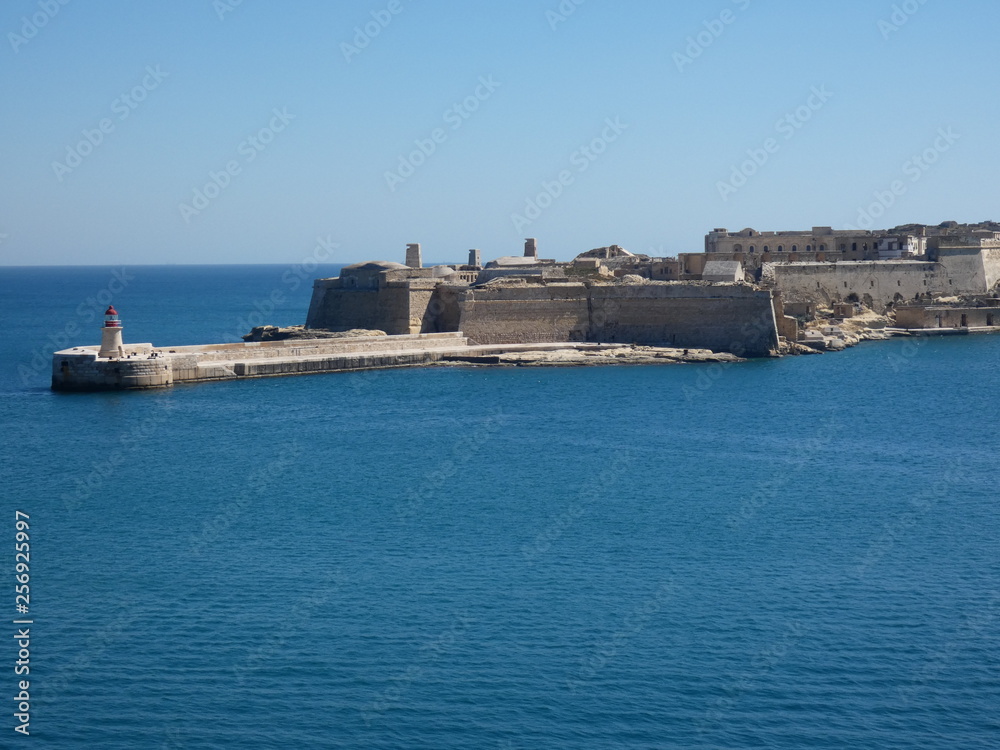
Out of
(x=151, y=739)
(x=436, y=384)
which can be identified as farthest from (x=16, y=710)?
(x=436, y=384)

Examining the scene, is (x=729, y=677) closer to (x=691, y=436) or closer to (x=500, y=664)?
(x=500, y=664)

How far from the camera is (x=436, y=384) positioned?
24781 mm

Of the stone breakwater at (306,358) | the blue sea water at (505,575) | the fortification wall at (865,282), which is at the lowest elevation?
the blue sea water at (505,575)

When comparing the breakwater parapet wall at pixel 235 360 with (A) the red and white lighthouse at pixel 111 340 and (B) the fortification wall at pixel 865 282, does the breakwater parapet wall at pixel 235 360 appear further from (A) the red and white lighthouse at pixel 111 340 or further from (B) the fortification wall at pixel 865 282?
(B) the fortification wall at pixel 865 282

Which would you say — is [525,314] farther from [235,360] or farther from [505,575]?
[505,575]

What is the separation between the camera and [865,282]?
35.8m

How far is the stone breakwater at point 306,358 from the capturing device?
23.5 metres

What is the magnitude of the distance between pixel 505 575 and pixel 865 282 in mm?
26729

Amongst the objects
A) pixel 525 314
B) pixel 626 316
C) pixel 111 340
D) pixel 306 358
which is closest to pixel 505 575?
pixel 111 340

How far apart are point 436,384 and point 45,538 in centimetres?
1248

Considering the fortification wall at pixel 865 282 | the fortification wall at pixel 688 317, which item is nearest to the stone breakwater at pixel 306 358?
the fortification wall at pixel 688 317

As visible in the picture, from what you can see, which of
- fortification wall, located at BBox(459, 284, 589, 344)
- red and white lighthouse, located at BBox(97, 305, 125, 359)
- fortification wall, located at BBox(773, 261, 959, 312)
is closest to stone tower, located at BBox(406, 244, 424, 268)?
fortification wall, located at BBox(459, 284, 589, 344)

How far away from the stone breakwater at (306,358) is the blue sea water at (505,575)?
1.76 metres

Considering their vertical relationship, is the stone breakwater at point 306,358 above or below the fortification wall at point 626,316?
below
